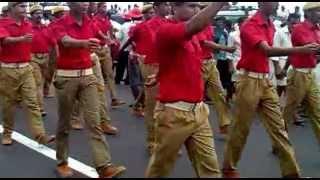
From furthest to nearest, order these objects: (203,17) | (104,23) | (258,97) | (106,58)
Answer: (104,23)
(106,58)
(258,97)
(203,17)

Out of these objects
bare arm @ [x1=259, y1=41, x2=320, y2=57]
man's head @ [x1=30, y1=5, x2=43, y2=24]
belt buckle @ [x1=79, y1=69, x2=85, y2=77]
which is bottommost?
man's head @ [x1=30, y1=5, x2=43, y2=24]

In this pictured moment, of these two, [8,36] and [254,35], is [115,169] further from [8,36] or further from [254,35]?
[8,36]

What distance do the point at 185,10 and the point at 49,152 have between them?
3.77m

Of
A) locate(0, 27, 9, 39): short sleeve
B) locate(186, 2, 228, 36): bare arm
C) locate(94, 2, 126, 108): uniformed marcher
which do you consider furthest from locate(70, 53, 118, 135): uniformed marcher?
locate(186, 2, 228, 36): bare arm

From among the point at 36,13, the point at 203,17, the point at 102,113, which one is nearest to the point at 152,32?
the point at 102,113

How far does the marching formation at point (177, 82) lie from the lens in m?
5.09

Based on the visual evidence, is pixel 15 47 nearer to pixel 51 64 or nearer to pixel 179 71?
pixel 51 64

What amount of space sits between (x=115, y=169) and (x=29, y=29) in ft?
9.32

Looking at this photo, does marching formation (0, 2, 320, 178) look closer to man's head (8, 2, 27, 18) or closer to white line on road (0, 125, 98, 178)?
man's head (8, 2, 27, 18)

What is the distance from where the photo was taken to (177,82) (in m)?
5.07

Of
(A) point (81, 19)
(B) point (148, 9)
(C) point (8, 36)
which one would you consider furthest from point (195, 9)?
(B) point (148, 9)

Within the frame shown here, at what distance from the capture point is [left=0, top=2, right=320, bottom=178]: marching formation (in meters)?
5.09

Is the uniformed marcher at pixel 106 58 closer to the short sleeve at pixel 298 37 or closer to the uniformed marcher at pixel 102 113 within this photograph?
the uniformed marcher at pixel 102 113

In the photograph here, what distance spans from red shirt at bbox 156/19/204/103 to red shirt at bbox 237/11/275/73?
1358mm
